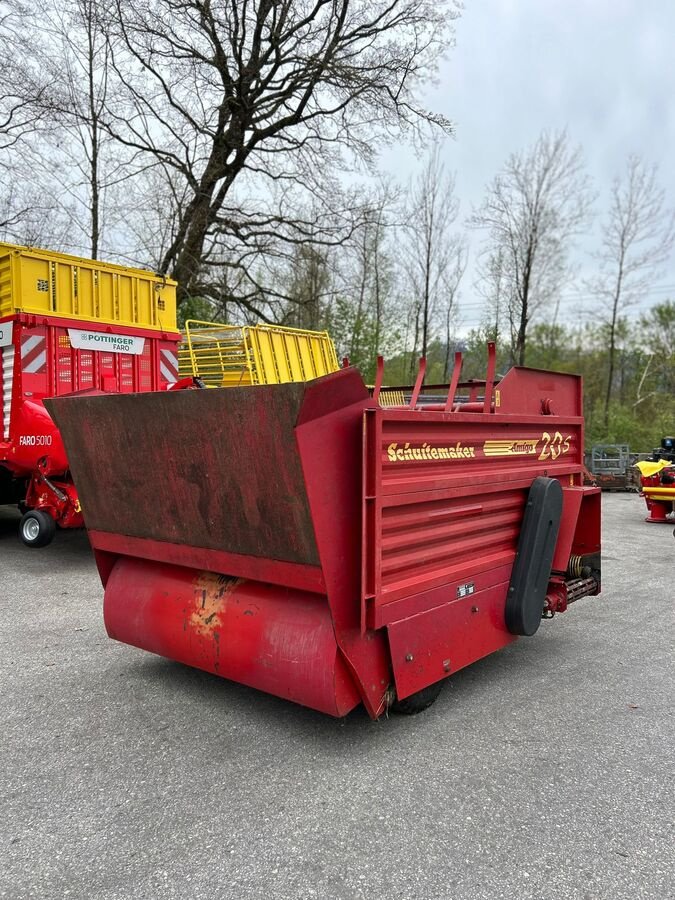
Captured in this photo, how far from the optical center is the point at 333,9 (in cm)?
1460

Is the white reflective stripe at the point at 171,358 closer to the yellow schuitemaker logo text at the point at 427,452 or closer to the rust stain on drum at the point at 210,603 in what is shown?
the rust stain on drum at the point at 210,603

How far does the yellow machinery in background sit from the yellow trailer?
25.2 inches

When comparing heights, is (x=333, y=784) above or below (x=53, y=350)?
below

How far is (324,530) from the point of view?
111 inches

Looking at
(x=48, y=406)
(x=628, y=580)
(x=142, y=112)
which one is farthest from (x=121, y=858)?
(x=142, y=112)

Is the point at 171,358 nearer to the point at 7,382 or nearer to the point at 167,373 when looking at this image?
the point at 167,373

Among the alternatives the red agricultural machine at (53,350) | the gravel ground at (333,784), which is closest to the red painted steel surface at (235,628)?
the gravel ground at (333,784)

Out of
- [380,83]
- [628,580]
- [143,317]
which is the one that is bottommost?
[628,580]

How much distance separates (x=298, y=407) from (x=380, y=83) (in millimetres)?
14456

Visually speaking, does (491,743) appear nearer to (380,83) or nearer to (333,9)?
(380,83)

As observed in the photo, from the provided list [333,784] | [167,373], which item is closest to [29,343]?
[167,373]

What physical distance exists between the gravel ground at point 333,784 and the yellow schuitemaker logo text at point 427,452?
134 cm

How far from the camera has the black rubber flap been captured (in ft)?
12.8

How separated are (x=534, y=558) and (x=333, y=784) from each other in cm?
182
